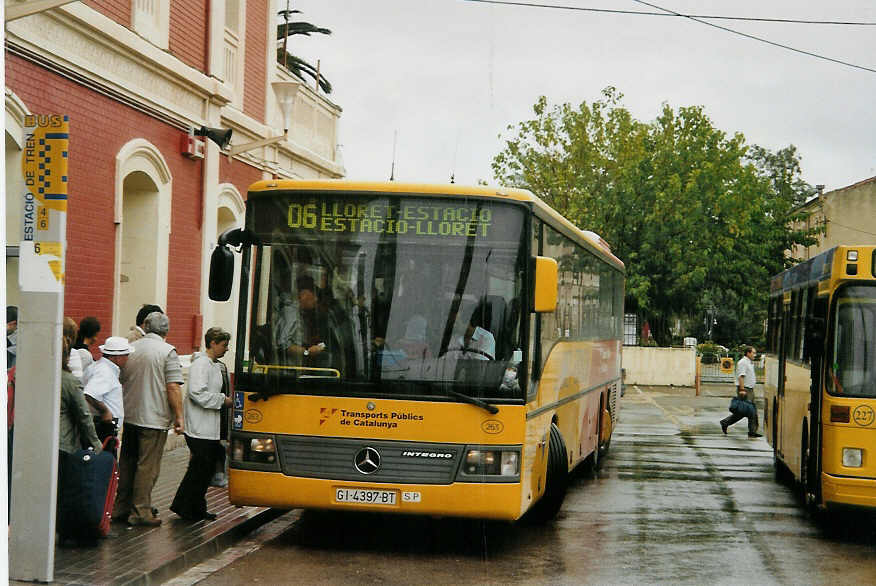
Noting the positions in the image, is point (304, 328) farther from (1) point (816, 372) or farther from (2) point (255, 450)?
(1) point (816, 372)

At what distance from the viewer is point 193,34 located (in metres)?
16.6

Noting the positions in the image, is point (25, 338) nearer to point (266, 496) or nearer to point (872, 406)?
point (266, 496)

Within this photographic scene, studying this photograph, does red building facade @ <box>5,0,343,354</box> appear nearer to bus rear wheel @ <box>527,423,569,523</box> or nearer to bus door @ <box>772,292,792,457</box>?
bus rear wheel @ <box>527,423,569,523</box>

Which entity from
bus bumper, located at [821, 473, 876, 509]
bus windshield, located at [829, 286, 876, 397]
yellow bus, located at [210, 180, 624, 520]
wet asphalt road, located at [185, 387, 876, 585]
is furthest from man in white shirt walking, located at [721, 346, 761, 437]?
yellow bus, located at [210, 180, 624, 520]

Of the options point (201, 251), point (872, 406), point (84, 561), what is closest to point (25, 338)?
point (84, 561)

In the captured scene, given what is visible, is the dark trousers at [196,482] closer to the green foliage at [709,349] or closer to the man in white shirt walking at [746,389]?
the man in white shirt walking at [746,389]

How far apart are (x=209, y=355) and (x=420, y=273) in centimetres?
225

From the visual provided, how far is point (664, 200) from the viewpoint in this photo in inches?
1874

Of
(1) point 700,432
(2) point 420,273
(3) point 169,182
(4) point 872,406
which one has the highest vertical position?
(3) point 169,182

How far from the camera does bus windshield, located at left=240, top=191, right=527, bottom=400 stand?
9.22 meters

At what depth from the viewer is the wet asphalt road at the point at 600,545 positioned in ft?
29.1

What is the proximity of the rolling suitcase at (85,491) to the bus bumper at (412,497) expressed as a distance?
3.83 ft

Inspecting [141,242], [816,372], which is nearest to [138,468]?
[816,372]

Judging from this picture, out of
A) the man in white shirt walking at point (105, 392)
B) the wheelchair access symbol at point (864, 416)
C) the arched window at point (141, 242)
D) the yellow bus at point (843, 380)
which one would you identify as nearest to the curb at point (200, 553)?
the man in white shirt walking at point (105, 392)
